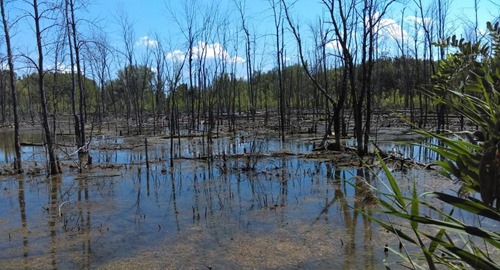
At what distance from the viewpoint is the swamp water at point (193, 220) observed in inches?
169

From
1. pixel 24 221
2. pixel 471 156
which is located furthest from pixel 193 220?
pixel 471 156

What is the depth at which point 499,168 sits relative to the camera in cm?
79

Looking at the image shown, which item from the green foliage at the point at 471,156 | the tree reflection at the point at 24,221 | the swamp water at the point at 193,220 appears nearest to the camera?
the green foliage at the point at 471,156

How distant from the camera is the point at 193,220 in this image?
223 inches

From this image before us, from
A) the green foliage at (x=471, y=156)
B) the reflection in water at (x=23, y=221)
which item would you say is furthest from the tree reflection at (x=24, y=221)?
the green foliage at (x=471, y=156)

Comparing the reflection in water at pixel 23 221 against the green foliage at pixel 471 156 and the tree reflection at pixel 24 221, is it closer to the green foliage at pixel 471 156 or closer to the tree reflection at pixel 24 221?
the tree reflection at pixel 24 221

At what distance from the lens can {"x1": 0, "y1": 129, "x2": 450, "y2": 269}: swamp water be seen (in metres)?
4.29

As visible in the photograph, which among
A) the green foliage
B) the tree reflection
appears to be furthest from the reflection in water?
the green foliage

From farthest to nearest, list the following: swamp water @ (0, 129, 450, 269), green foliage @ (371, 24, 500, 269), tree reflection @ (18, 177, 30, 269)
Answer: tree reflection @ (18, 177, 30, 269) < swamp water @ (0, 129, 450, 269) < green foliage @ (371, 24, 500, 269)

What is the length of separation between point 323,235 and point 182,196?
121 inches

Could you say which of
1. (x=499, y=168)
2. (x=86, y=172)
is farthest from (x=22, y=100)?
(x=499, y=168)

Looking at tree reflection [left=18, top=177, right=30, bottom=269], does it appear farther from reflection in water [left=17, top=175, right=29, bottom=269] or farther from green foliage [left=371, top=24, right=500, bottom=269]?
green foliage [left=371, top=24, right=500, bottom=269]

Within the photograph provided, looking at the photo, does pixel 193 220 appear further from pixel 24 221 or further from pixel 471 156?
pixel 471 156

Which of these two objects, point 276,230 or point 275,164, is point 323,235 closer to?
point 276,230
